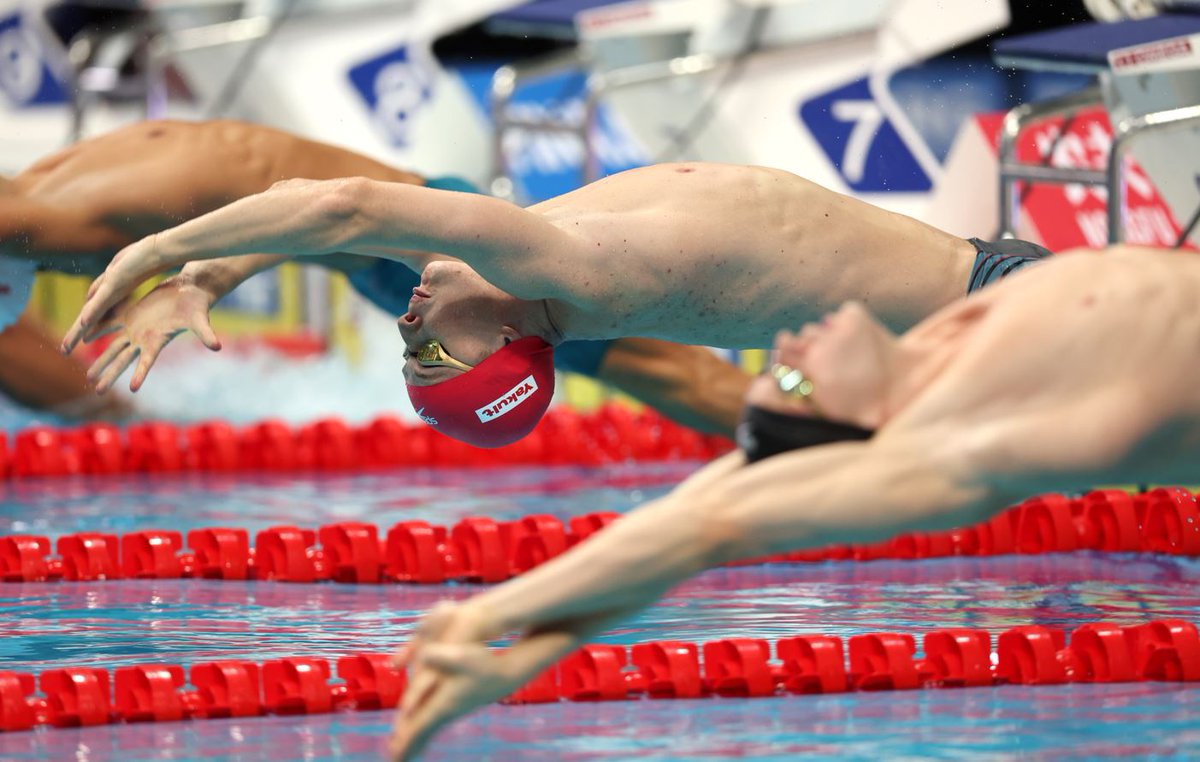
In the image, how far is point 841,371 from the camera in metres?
2.31

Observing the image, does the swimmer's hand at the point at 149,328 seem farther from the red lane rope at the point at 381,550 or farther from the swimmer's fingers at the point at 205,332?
the red lane rope at the point at 381,550

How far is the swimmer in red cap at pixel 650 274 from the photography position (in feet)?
10.5

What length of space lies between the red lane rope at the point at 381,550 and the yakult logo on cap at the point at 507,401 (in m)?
1.15

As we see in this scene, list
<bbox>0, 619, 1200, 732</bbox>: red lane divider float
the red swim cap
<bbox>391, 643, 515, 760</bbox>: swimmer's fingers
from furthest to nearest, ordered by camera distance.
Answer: the red swim cap, <bbox>0, 619, 1200, 732</bbox>: red lane divider float, <bbox>391, 643, 515, 760</bbox>: swimmer's fingers

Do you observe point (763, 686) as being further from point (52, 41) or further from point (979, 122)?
point (52, 41)

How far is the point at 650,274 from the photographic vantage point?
3.31m

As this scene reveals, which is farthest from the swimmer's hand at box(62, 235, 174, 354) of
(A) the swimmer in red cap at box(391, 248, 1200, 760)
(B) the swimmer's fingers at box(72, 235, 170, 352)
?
(A) the swimmer in red cap at box(391, 248, 1200, 760)

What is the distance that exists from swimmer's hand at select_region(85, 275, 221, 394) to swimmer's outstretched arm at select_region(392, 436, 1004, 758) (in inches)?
39.1

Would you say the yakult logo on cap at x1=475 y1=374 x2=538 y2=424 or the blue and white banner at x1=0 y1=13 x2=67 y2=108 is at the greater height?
Answer: the blue and white banner at x1=0 y1=13 x2=67 y2=108

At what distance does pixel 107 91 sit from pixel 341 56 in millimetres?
1374

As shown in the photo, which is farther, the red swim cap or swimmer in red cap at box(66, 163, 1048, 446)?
the red swim cap

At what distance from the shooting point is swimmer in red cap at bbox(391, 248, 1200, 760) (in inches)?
86.1

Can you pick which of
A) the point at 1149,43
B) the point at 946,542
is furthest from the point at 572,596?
the point at 1149,43

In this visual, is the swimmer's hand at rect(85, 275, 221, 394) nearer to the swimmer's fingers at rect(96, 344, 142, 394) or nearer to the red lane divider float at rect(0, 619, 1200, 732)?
the swimmer's fingers at rect(96, 344, 142, 394)
